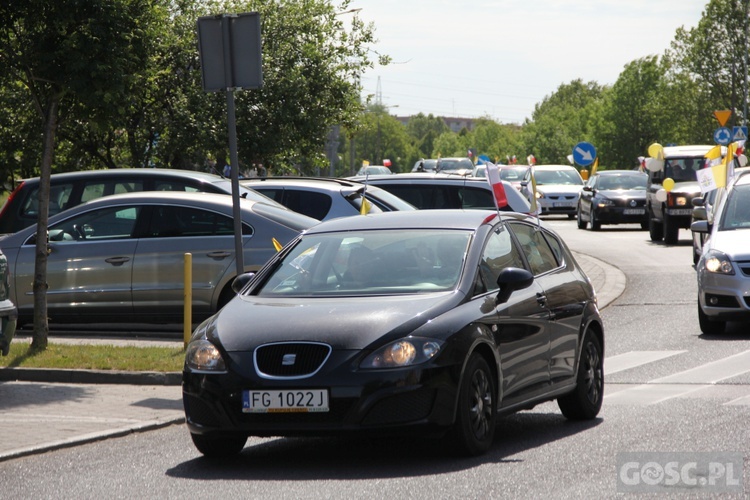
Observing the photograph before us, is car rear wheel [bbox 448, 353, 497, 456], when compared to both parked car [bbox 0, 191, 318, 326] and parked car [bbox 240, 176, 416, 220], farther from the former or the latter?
parked car [bbox 240, 176, 416, 220]

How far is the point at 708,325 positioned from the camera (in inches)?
610

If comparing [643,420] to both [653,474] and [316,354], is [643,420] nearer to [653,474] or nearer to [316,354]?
[653,474]

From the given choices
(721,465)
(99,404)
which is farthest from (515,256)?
(99,404)

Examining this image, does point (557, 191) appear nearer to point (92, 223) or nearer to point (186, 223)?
point (186, 223)

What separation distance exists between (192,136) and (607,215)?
511 inches

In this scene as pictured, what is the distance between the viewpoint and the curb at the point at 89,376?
11.8 metres

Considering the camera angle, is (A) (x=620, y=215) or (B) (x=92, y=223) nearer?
(B) (x=92, y=223)

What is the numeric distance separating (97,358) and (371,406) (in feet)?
17.9

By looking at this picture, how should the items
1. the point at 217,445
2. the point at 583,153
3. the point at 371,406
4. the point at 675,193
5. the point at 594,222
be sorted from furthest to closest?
1. the point at 583,153
2. the point at 594,222
3. the point at 675,193
4. the point at 217,445
5. the point at 371,406

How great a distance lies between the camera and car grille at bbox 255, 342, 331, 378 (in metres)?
7.67

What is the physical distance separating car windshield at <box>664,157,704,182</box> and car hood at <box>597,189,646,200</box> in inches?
199

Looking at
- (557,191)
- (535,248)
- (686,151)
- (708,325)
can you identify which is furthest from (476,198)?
(557,191)

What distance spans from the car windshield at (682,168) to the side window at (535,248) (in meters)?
23.0

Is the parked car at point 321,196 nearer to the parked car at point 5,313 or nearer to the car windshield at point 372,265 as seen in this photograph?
the parked car at point 5,313
